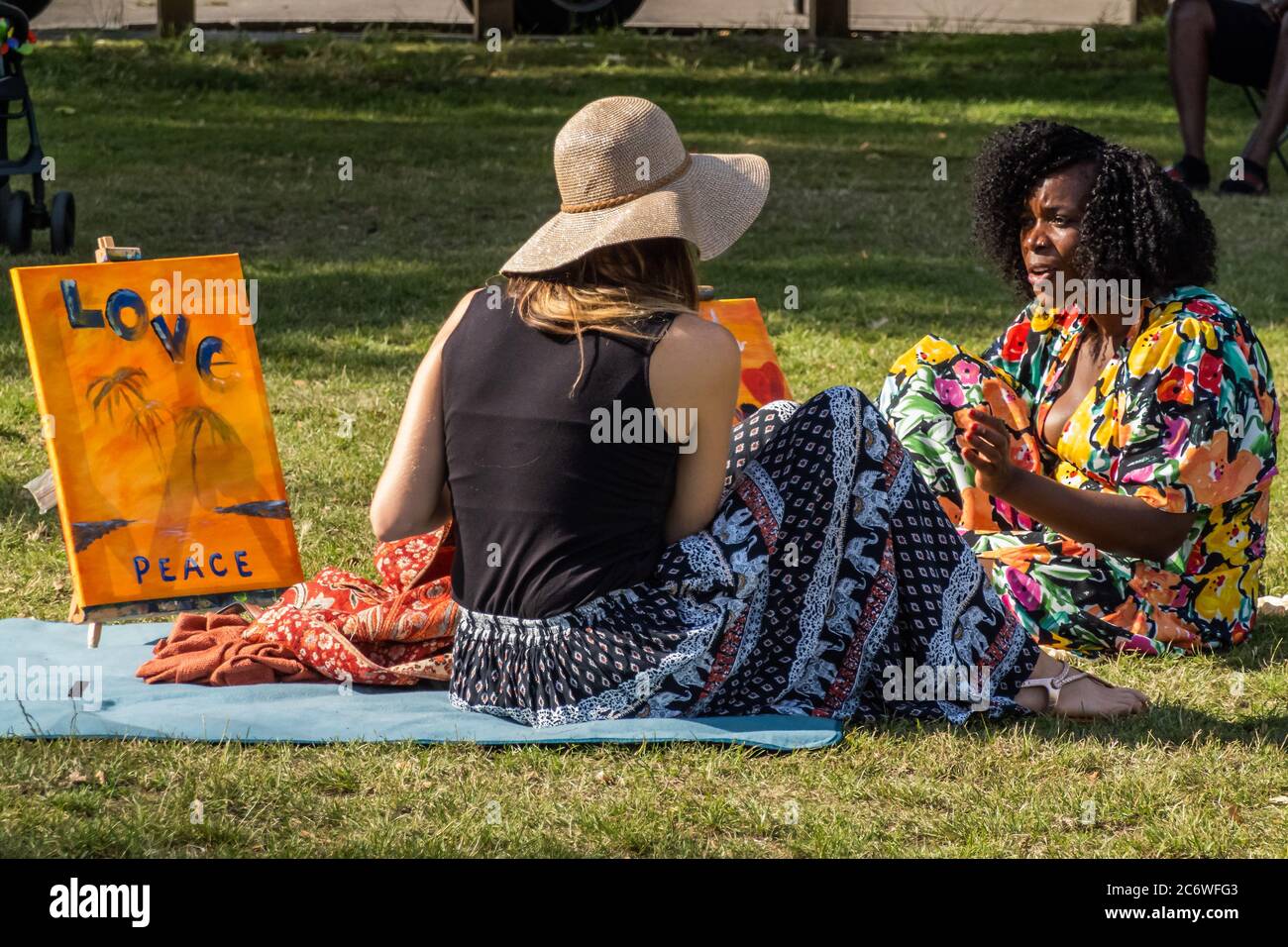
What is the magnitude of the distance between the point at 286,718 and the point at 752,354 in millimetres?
1873

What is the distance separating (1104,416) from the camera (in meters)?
4.05

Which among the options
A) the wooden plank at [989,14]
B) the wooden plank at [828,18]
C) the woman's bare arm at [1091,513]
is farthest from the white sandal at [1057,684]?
the wooden plank at [989,14]

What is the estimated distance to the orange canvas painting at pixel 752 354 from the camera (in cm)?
491

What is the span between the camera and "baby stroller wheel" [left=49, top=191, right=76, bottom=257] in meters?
8.37

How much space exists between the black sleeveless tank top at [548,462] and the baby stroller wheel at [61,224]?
5.55 metres

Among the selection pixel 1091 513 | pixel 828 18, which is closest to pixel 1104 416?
Answer: pixel 1091 513

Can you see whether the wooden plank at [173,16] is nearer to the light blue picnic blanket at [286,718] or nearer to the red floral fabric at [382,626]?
the light blue picnic blanket at [286,718]

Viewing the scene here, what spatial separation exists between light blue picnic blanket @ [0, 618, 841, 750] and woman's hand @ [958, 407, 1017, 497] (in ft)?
2.08

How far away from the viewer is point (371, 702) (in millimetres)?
3803

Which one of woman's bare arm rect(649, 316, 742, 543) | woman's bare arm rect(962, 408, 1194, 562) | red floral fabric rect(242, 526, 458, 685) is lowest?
red floral fabric rect(242, 526, 458, 685)

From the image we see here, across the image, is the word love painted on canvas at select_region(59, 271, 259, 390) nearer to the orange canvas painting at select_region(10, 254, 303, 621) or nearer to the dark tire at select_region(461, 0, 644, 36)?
the orange canvas painting at select_region(10, 254, 303, 621)

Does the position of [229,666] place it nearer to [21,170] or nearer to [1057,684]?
[1057,684]

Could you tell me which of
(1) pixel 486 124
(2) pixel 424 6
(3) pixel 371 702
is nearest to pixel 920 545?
(3) pixel 371 702

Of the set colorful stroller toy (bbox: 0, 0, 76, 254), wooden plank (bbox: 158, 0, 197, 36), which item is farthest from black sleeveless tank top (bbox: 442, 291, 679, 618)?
wooden plank (bbox: 158, 0, 197, 36)
